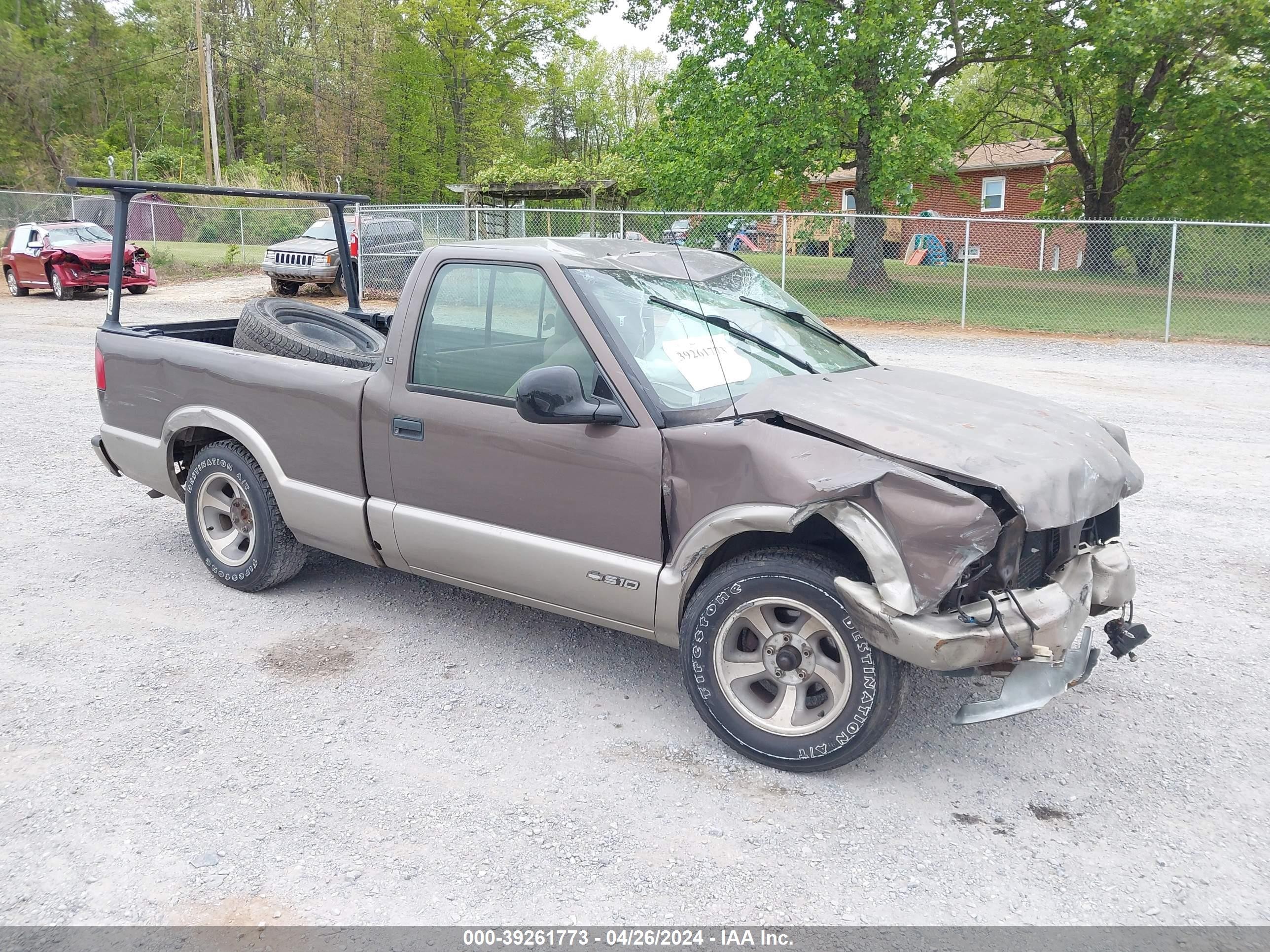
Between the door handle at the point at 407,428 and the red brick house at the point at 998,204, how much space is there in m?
34.2

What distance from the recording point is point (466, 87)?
58.7m

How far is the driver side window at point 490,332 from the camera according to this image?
412cm

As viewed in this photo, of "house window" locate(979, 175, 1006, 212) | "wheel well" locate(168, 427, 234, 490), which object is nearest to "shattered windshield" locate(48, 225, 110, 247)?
"wheel well" locate(168, 427, 234, 490)

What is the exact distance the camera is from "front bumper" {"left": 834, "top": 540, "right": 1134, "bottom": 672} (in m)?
3.15

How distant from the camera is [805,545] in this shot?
141 inches

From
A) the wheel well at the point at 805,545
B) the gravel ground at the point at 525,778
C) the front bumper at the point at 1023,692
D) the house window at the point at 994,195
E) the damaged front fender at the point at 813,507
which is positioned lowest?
the gravel ground at the point at 525,778

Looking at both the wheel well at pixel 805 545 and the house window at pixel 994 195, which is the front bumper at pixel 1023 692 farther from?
the house window at pixel 994 195

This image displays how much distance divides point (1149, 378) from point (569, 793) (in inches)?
467

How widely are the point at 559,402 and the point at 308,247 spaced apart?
1855 cm

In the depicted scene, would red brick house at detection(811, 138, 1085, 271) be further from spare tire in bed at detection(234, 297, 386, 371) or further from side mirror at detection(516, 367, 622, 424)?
side mirror at detection(516, 367, 622, 424)

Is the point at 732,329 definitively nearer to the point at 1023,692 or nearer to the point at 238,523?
the point at 1023,692

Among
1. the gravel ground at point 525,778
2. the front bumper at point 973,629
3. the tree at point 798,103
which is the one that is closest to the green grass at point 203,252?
the tree at point 798,103

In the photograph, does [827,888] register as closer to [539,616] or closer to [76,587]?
[539,616]

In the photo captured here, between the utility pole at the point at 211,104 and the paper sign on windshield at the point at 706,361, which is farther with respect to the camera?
the utility pole at the point at 211,104
